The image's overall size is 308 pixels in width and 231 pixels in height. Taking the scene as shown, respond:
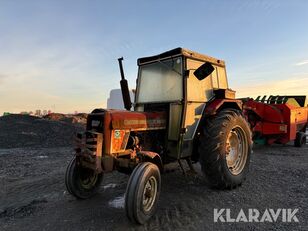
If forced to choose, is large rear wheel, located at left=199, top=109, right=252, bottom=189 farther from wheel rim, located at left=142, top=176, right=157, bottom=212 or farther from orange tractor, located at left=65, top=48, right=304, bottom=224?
wheel rim, located at left=142, top=176, right=157, bottom=212

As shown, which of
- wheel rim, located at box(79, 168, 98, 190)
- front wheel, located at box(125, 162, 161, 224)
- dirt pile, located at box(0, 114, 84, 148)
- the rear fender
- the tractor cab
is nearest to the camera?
front wheel, located at box(125, 162, 161, 224)

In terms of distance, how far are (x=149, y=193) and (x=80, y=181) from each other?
1451 millimetres

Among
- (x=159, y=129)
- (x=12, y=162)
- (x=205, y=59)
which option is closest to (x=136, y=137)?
(x=159, y=129)

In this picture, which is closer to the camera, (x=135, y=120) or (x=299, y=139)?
(x=135, y=120)

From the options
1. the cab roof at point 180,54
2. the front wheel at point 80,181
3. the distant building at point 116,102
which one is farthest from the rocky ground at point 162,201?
the distant building at point 116,102

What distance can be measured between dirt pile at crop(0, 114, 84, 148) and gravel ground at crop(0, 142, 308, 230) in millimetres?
4920

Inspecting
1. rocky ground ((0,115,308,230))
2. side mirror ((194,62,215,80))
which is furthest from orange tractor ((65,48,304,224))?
rocky ground ((0,115,308,230))

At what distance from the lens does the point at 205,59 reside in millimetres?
5629

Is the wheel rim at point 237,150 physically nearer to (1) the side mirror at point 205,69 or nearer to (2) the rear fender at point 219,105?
(2) the rear fender at point 219,105

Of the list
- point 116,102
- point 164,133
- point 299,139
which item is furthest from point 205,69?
point 299,139

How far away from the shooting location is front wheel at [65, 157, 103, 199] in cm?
473

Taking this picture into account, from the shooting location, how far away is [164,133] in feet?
17.1

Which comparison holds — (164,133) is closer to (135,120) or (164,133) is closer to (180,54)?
(135,120)

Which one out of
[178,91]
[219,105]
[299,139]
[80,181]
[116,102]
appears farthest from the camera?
[116,102]
